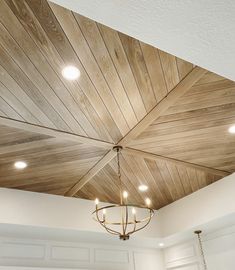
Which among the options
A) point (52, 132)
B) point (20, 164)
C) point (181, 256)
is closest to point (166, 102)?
point (52, 132)

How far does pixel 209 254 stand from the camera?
4.21 meters

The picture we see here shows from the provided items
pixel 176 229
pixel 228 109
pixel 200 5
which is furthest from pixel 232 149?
pixel 200 5

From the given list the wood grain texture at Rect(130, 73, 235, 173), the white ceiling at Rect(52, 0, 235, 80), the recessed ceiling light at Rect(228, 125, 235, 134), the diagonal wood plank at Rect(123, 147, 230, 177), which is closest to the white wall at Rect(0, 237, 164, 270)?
the diagonal wood plank at Rect(123, 147, 230, 177)

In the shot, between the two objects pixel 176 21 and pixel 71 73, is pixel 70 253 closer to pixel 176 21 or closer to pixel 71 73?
pixel 71 73

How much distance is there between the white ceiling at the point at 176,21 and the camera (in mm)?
1078

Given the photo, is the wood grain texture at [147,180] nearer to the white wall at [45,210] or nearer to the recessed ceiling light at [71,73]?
the white wall at [45,210]

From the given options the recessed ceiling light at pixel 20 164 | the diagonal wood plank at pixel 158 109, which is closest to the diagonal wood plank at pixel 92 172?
the diagonal wood plank at pixel 158 109

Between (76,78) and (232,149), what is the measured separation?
76.9 inches

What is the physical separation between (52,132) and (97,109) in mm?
530

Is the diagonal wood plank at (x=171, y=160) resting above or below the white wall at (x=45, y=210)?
above

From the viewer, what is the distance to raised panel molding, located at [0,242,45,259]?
12.4 feet

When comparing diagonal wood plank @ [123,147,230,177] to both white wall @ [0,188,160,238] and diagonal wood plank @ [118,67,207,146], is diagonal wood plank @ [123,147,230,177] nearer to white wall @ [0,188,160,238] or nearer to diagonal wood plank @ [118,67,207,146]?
diagonal wood plank @ [118,67,207,146]

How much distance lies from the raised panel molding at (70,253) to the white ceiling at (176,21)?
360 centimetres

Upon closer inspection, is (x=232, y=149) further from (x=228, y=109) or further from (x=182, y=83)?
(x=182, y=83)
